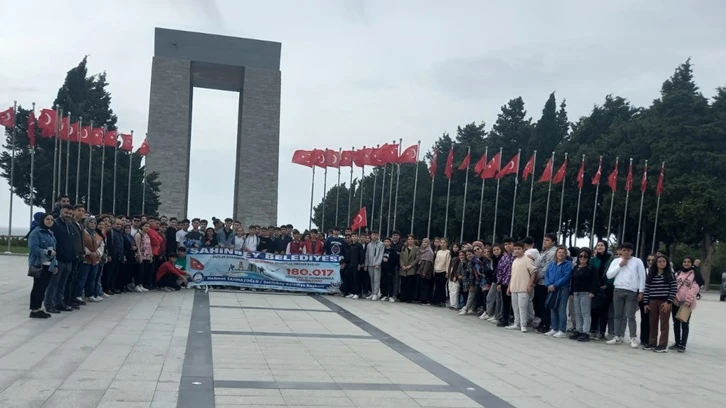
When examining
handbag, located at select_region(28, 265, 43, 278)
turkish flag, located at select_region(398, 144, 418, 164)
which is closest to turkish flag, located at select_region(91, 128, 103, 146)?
turkish flag, located at select_region(398, 144, 418, 164)

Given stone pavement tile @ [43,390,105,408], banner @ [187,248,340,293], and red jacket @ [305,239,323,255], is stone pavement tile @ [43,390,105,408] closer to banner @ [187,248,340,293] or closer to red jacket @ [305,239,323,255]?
banner @ [187,248,340,293]

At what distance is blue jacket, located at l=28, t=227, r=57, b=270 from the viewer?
8.35 m

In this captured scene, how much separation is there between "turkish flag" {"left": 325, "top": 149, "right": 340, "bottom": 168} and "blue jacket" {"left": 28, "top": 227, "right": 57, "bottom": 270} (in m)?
20.7

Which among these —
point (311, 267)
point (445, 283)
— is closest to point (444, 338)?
point (445, 283)

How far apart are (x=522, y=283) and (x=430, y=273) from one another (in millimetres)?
3446

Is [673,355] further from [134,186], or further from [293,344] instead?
[134,186]

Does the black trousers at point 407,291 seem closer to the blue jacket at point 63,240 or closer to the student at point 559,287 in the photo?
the student at point 559,287

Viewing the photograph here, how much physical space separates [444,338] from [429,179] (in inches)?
1561

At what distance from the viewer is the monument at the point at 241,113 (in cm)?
3581

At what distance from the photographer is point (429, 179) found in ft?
159

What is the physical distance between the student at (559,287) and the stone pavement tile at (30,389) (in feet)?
22.3

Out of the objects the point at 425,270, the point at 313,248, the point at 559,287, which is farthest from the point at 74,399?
the point at 313,248

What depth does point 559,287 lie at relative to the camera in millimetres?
9906

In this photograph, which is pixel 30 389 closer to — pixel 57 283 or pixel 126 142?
pixel 57 283
